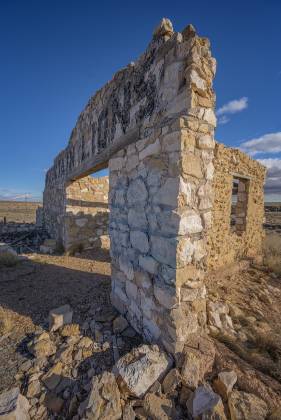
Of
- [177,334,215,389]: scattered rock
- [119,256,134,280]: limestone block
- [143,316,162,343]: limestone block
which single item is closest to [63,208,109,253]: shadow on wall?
[119,256,134,280]: limestone block

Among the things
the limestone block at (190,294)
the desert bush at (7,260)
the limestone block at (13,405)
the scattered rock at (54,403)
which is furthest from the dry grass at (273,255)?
the desert bush at (7,260)

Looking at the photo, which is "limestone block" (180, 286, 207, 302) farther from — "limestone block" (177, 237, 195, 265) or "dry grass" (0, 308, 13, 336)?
"dry grass" (0, 308, 13, 336)

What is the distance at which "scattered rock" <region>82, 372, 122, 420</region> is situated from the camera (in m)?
1.35

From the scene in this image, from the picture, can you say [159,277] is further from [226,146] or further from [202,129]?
[226,146]

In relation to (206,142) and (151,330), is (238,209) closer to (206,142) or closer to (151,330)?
(206,142)

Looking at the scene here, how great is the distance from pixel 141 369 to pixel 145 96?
2646mm

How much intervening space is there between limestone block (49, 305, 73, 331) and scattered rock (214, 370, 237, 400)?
1709mm

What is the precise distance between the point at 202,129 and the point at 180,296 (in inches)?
59.3

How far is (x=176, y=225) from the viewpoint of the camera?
1674mm

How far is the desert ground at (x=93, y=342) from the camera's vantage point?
59.9 inches

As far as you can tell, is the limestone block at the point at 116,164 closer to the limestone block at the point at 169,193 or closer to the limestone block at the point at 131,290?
the limestone block at the point at 169,193

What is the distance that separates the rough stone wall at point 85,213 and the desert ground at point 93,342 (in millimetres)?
1626

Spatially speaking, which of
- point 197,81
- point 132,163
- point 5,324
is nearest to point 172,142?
point 197,81

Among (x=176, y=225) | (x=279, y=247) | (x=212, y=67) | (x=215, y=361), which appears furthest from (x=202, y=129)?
(x=279, y=247)
